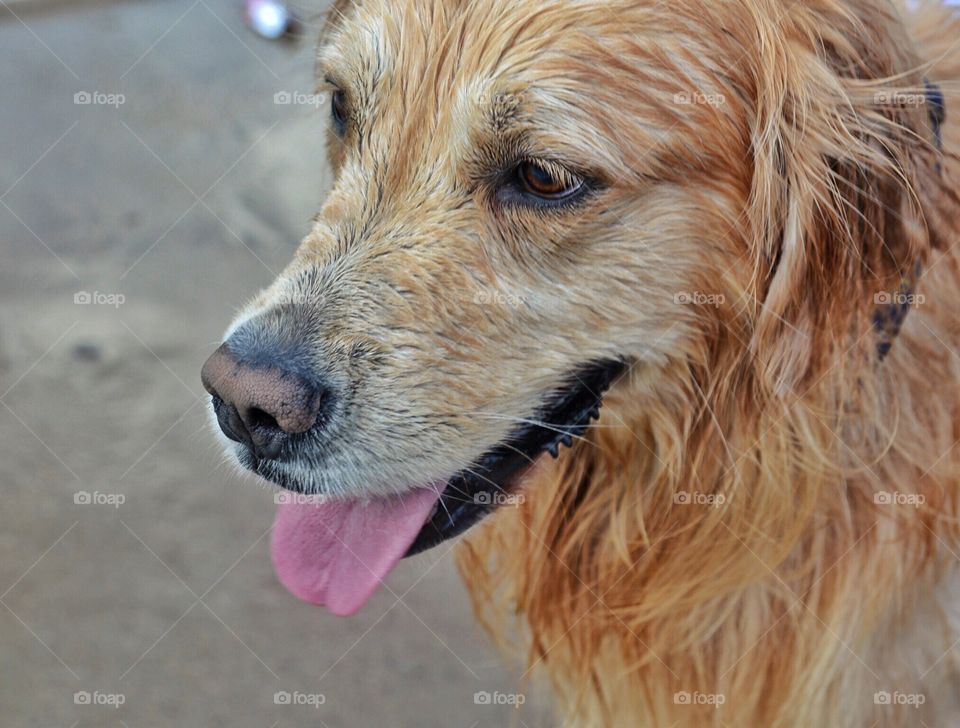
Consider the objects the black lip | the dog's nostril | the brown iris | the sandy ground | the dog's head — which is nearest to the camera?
the dog's head

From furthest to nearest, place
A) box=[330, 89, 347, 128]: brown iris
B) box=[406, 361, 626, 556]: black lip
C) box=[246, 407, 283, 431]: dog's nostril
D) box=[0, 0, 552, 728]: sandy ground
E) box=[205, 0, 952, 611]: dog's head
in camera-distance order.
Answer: box=[0, 0, 552, 728]: sandy ground
box=[330, 89, 347, 128]: brown iris
box=[406, 361, 626, 556]: black lip
box=[246, 407, 283, 431]: dog's nostril
box=[205, 0, 952, 611]: dog's head

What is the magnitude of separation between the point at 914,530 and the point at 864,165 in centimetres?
99

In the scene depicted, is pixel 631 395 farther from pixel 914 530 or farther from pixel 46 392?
pixel 46 392

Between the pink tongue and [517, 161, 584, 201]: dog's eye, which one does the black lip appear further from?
[517, 161, 584, 201]: dog's eye

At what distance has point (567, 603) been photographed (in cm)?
301

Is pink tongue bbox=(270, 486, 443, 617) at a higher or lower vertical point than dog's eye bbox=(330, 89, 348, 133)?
lower

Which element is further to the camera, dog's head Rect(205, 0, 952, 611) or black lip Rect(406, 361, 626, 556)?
black lip Rect(406, 361, 626, 556)

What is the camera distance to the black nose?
2.30 metres

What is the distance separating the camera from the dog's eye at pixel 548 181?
226 cm

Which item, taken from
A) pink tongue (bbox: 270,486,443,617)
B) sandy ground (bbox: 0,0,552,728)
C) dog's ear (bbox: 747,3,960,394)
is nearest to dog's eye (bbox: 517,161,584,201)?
dog's ear (bbox: 747,3,960,394)

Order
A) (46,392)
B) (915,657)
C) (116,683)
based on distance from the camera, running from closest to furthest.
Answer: (915,657) < (116,683) < (46,392)

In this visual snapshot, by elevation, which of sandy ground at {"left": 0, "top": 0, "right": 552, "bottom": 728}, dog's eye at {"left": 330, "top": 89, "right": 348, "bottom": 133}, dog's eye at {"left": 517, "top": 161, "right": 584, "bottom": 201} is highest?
dog's eye at {"left": 330, "top": 89, "right": 348, "bottom": 133}

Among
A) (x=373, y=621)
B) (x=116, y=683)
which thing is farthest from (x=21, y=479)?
(x=373, y=621)

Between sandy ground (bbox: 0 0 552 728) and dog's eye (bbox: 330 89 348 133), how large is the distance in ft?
Result: 2.11
